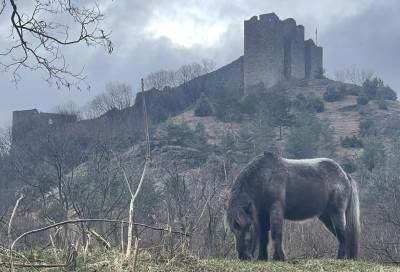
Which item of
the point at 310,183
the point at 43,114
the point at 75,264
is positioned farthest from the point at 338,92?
the point at 75,264

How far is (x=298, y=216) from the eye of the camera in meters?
9.79

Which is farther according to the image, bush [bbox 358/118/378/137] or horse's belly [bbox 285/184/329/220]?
bush [bbox 358/118/378/137]

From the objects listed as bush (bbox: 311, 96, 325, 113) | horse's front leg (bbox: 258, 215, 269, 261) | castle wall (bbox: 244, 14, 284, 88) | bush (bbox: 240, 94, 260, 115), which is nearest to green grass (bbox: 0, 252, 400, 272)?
horse's front leg (bbox: 258, 215, 269, 261)

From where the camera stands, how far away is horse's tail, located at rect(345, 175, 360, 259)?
992 centimetres

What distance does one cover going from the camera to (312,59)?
83812 mm

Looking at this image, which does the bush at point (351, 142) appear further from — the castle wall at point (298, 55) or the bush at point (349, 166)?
the castle wall at point (298, 55)

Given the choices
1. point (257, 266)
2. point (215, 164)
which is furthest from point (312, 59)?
point (257, 266)

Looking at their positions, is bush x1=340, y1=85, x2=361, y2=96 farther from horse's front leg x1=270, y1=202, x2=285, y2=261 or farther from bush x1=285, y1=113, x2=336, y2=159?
horse's front leg x1=270, y1=202, x2=285, y2=261

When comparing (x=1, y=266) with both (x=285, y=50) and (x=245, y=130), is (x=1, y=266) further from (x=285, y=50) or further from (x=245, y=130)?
(x=285, y=50)

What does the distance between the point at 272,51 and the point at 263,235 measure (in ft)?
235

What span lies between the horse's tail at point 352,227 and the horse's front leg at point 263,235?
1.43m

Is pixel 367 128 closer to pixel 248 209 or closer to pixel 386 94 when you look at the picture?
pixel 386 94

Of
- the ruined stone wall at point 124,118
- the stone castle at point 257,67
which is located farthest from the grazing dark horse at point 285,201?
the stone castle at point 257,67

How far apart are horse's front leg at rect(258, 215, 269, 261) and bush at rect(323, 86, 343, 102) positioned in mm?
61697
